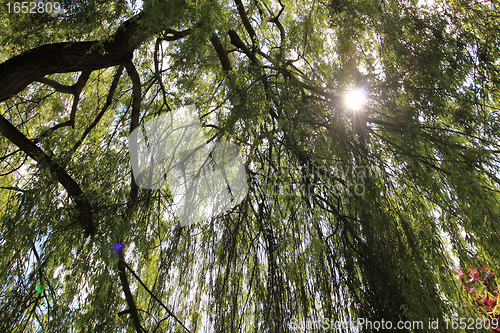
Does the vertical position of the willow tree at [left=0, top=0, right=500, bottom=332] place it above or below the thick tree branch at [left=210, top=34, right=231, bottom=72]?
below

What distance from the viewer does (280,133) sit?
7.00 feet

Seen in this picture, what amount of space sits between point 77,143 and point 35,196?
58cm

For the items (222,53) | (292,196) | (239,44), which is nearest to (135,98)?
(222,53)

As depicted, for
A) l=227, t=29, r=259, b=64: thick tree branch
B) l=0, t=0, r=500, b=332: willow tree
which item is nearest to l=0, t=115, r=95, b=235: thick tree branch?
l=0, t=0, r=500, b=332: willow tree

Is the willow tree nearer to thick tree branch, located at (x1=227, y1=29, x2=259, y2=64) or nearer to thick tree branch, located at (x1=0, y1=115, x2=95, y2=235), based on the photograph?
thick tree branch, located at (x1=0, y1=115, x2=95, y2=235)

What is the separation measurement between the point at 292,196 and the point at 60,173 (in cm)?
166

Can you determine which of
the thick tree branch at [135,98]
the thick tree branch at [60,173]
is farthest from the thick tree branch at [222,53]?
the thick tree branch at [60,173]

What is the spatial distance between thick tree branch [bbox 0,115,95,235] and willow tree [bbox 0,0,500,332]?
0.6 inches

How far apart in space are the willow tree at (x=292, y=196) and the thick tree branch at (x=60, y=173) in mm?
14

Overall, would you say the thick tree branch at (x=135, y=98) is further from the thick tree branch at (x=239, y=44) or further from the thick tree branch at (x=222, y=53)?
the thick tree branch at (x=239, y=44)

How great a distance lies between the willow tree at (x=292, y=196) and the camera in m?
1.60

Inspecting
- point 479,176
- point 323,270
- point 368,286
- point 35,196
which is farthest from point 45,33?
point 479,176

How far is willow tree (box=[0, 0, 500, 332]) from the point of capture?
1.60 metres

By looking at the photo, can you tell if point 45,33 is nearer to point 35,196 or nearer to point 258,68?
point 35,196
